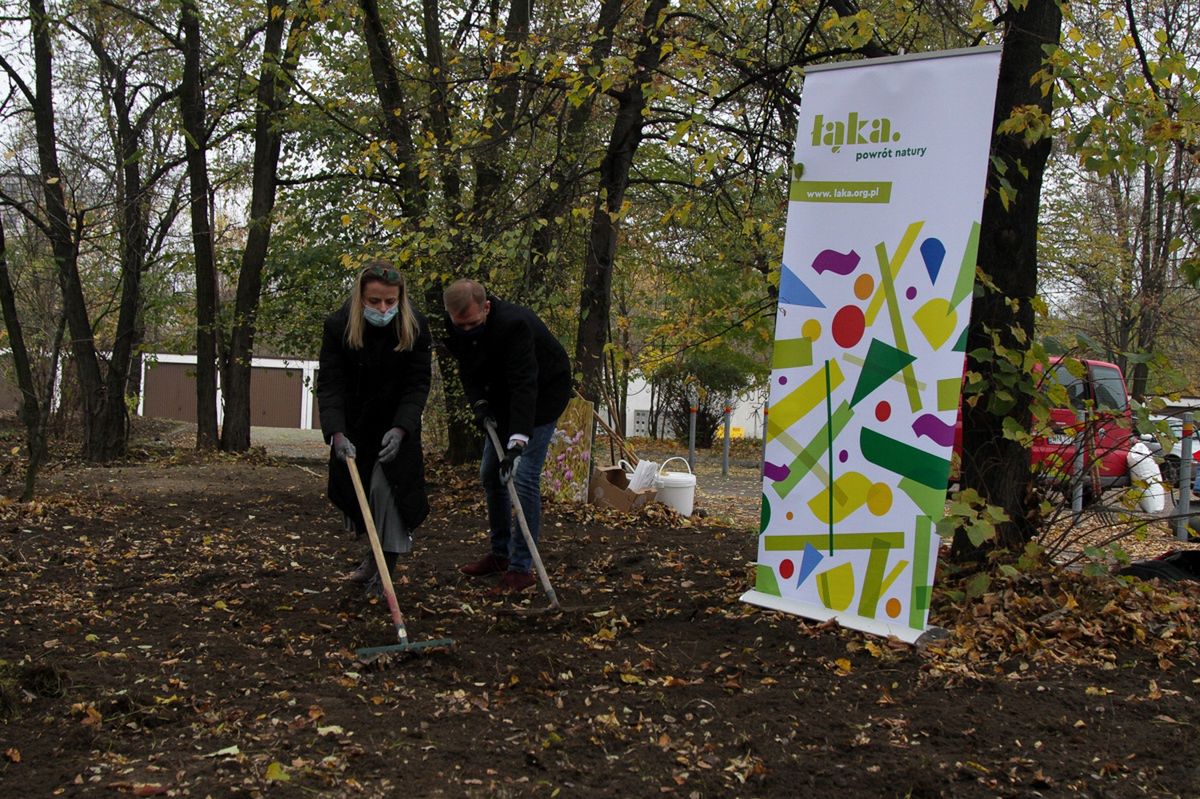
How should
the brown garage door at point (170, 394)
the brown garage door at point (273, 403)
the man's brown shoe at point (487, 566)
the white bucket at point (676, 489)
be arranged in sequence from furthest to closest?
the brown garage door at point (170, 394), the brown garage door at point (273, 403), the white bucket at point (676, 489), the man's brown shoe at point (487, 566)

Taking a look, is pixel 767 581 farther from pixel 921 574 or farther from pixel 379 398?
pixel 379 398

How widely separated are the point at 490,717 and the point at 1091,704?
212 centimetres

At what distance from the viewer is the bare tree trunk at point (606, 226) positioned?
27.7ft

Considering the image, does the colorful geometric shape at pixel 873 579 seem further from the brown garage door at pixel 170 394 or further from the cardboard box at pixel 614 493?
the brown garage door at pixel 170 394

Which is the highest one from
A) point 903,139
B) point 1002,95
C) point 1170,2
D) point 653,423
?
point 1170,2

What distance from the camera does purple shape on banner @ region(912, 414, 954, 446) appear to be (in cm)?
417

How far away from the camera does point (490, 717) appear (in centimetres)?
357

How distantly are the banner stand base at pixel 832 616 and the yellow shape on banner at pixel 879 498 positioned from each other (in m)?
0.47

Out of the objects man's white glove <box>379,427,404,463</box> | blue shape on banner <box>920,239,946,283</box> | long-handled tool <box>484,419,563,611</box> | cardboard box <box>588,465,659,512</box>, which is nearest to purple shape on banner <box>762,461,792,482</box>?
blue shape on banner <box>920,239,946,283</box>

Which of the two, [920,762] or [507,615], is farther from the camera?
[507,615]

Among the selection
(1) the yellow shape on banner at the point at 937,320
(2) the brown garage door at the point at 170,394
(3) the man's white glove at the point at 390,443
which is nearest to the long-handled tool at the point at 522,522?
(3) the man's white glove at the point at 390,443

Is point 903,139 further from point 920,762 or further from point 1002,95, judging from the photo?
point 920,762

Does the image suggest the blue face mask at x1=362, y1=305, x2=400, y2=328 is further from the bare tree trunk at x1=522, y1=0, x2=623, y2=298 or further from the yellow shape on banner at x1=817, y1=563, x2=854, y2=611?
the bare tree trunk at x1=522, y1=0, x2=623, y2=298

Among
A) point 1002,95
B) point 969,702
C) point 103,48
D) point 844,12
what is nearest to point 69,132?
point 103,48
